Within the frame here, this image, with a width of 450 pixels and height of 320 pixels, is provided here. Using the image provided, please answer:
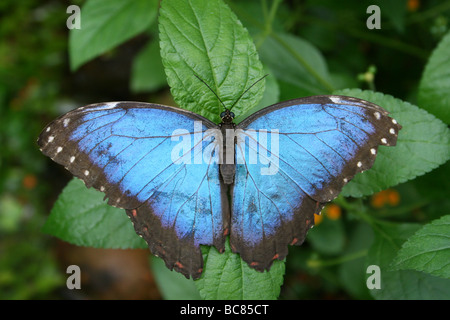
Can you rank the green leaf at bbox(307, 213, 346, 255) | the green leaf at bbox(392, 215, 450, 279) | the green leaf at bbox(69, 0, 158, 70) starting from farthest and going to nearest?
the green leaf at bbox(307, 213, 346, 255), the green leaf at bbox(69, 0, 158, 70), the green leaf at bbox(392, 215, 450, 279)

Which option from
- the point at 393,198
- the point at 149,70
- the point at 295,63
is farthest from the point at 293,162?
the point at 149,70

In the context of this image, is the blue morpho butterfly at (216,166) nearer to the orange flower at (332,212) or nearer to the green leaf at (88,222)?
the green leaf at (88,222)

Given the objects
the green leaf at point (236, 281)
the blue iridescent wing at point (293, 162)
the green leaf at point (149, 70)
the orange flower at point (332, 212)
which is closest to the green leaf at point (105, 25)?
the green leaf at point (149, 70)

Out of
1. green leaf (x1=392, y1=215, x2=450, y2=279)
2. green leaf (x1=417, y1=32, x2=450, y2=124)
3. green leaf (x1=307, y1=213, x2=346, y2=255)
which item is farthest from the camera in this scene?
green leaf (x1=307, y1=213, x2=346, y2=255)

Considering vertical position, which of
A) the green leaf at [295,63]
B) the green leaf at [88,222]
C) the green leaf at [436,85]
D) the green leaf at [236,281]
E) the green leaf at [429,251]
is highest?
the green leaf at [295,63]

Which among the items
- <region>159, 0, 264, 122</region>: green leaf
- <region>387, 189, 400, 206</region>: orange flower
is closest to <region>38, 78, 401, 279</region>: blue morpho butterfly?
<region>159, 0, 264, 122</region>: green leaf

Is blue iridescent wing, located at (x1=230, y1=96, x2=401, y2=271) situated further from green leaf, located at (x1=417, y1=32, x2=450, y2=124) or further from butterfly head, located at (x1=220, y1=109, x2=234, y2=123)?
green leaf, located at (x1=417, y1=32, x2=450, y2=124)

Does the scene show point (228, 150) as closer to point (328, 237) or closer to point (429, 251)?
point (429, 251)
